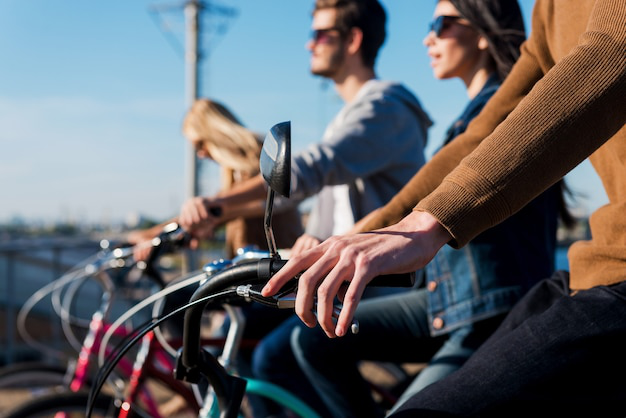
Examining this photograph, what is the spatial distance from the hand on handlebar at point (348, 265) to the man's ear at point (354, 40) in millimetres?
2093

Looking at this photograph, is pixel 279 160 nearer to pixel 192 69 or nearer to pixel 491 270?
pixel 491 270

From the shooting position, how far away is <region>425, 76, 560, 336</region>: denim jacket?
182 cm

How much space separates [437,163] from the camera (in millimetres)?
1697

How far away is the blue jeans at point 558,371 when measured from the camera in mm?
1178

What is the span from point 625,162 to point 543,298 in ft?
1.13

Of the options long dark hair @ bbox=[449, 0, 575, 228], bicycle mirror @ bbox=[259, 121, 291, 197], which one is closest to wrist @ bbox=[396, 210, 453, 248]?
bicycle mirror @ bbox=[259, 121, 291, 197]

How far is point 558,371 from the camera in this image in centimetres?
118

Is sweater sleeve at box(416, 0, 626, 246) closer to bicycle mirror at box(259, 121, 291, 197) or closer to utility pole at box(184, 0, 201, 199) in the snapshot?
bicycle mirror at box(259, 121, 291, 197)

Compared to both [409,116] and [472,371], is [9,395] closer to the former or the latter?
[409,116]

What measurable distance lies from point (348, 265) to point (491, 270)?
3.28 feet

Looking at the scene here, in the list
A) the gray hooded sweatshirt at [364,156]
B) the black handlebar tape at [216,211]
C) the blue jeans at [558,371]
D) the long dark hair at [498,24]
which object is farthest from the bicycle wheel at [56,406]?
the long dark hair at [498,24]

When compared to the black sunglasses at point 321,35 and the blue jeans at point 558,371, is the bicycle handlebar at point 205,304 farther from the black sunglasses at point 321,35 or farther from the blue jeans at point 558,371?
the black sunglasses at point 321,35

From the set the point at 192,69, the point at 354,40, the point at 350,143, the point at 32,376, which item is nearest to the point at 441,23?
the point at 350,143

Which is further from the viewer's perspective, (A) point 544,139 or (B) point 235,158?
(B) point 235,158
